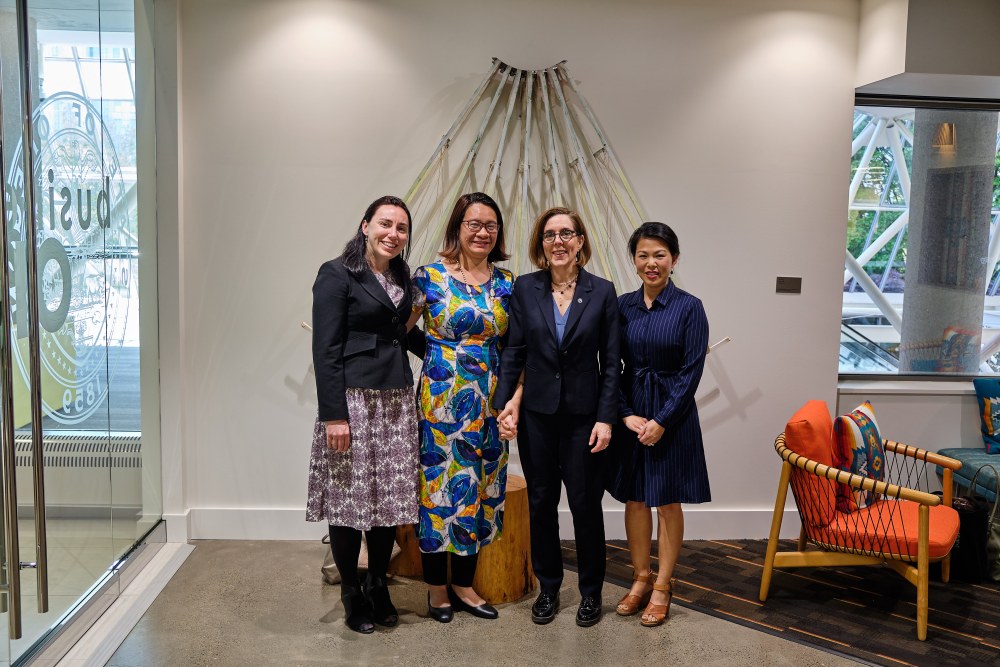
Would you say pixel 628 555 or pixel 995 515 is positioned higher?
pixel 995 515

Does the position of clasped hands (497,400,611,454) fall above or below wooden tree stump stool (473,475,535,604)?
above

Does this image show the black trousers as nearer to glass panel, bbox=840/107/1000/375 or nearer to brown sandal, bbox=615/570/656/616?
brown sandal, bbox=615/570/656/616

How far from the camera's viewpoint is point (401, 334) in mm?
2781

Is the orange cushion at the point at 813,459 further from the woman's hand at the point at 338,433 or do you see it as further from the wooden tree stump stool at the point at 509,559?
the woman's hand at the point at 338,433

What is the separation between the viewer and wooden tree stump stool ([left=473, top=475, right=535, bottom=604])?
10.1 feet

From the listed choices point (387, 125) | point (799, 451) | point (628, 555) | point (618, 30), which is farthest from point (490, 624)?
point (618, 30)

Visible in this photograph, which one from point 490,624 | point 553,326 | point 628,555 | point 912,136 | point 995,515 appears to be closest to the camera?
point 553,326

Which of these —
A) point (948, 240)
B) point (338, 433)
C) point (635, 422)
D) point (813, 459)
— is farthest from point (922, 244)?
point (338, 433)

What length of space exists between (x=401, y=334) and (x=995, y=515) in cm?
249

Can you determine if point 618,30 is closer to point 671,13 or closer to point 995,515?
point 671,13

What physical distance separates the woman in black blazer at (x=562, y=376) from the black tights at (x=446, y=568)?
300 millimetres

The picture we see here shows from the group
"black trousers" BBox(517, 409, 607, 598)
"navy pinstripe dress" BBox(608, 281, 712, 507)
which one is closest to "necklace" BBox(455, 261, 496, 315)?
"black trousers" BBox(517, 409, 607, 598)

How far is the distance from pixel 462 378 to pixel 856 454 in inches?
58.4

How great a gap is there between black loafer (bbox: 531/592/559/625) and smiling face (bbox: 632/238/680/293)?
44.1 inches
